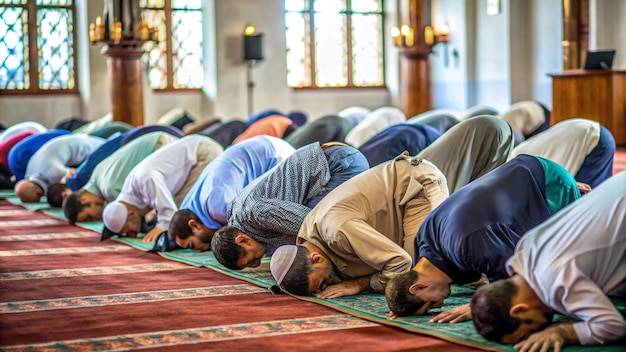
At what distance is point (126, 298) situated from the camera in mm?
4375

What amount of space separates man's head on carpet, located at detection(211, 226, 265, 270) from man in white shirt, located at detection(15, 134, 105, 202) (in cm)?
434

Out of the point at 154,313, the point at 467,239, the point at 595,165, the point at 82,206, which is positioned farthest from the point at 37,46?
the point at 467,239

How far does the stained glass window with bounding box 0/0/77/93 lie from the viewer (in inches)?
564

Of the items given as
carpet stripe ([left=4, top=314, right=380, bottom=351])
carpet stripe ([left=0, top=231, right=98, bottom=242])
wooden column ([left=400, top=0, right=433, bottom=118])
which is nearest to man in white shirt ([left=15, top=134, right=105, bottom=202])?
carpet stripe ([left=0, top=231, right=98, bottom=242])

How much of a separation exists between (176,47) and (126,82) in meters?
4.36

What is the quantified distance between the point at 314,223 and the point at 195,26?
11734mm

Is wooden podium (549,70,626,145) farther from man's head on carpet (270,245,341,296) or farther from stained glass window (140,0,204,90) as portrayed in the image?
stained glass window (140,0,204,90)

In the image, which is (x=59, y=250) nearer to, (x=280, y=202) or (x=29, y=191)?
(x=280, y=202)

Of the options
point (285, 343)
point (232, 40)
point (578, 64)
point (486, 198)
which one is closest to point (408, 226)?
point (486, 198)

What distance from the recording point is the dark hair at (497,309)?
10.1 feet

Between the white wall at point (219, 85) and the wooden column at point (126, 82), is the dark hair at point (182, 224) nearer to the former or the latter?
the wooden column at point (126, 82)

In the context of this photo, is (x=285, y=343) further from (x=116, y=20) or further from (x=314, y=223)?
(x=116, y=20)

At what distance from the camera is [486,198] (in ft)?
12.0

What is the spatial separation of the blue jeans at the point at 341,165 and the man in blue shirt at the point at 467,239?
1094mm
